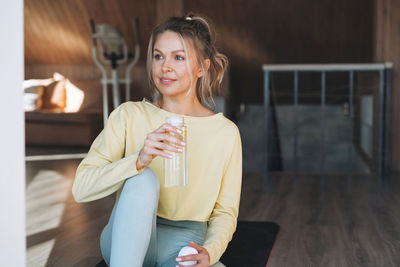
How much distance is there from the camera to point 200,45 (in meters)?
1.39

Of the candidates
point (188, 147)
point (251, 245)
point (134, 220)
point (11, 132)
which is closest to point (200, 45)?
point (188, 147)

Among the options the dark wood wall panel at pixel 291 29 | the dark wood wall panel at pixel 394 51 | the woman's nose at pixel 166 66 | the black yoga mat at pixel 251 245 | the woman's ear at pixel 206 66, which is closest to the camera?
the woman's nose at pixel 166 66

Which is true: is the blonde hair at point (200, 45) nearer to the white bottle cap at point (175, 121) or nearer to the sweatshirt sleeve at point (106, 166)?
the sweatshirt sleeve at point (106, 166)

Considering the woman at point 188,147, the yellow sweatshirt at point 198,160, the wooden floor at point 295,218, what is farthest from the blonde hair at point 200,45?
the wooden floor at point 295,218

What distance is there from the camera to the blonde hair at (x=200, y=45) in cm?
137

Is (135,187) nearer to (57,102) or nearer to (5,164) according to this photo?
(5,164)

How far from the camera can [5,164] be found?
826 millimetres

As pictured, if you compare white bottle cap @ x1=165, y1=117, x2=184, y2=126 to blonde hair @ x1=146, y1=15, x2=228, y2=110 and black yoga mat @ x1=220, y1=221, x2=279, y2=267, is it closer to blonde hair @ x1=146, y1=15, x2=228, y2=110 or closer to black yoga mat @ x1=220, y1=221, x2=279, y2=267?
blonde hair @ x1=146, y1=15, x2=228, y2=110

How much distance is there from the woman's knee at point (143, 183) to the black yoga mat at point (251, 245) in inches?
25.9

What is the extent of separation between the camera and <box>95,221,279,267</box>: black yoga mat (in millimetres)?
1759

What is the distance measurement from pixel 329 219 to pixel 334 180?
1175 millimetres

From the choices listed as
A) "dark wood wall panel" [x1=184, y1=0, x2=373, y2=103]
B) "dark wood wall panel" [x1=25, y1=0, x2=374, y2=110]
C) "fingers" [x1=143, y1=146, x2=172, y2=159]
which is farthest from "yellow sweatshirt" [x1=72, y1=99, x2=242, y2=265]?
"dark wood wall panel" [x1=184, y1=0, x2=373, y2=103]

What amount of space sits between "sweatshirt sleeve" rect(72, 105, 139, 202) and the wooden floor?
2.00 ft

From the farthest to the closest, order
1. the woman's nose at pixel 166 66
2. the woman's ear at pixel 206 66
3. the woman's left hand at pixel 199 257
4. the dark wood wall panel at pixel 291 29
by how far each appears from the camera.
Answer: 1. the dark wood wall panel at pixel 291 29
2. the woman's ear at pixel 206 66
3. the woman's nose at pixel 166 66
4. the woman's left hand at pixel 199 257
